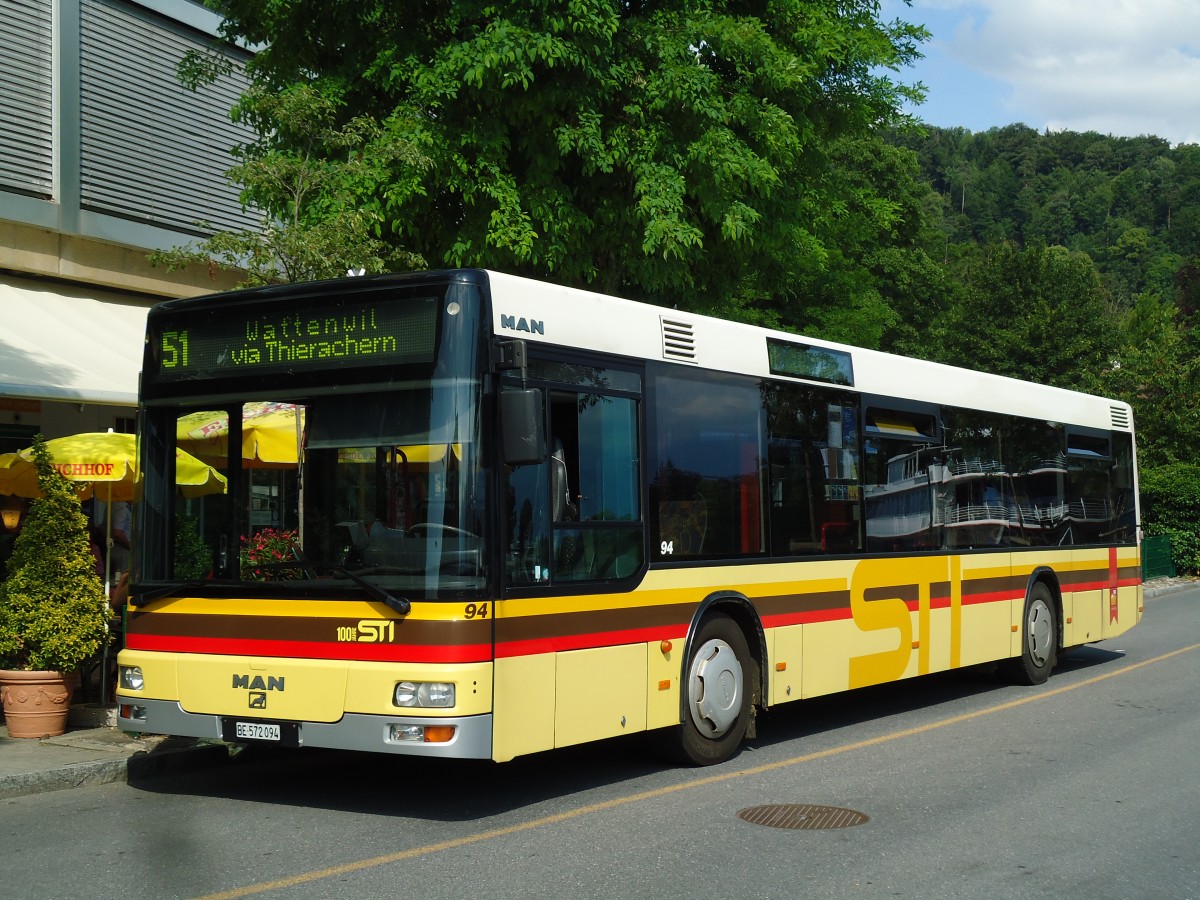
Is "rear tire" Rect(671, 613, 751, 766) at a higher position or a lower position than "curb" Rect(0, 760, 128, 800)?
higher

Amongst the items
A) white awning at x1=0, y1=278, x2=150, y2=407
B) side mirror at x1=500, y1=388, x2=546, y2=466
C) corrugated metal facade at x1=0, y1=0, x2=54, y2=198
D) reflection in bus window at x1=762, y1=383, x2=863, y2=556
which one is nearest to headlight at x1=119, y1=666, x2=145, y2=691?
side mirror at x1=500, y1=388, x2=546, y2=466

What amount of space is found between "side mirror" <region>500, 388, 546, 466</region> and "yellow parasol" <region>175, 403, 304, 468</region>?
1.38 metres

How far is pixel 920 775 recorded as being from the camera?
9359mm

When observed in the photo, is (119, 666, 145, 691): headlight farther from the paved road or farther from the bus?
the paved road

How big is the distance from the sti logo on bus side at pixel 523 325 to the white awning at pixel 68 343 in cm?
728

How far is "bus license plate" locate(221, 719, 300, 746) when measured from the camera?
7.87 meters

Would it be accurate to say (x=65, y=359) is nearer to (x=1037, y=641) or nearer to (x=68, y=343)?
(x=68, y=343)

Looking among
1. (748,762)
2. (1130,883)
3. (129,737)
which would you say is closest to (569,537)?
(748,762)

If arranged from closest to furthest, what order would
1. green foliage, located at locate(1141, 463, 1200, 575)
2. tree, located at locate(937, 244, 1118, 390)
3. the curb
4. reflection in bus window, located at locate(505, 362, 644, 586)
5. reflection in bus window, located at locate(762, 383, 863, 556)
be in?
reflection in bus window, located at locate(505, 362, 644, 586) < the curb < reflection in bus window, located at locate(762, 383, 863, 556) < green foliage, located at locate(1141, 463, 1200, 575) < tree, located at locate(937, 244, 1118, 390)

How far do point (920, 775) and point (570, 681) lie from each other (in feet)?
8.85

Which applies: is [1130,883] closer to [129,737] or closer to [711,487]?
[711,487]

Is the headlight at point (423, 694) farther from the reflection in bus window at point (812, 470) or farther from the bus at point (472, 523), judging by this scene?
the reflection in bus window at point (812, 470)

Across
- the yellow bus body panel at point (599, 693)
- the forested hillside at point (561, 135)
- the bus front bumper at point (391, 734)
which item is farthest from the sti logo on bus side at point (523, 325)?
the forested hillside at point (561, 135)

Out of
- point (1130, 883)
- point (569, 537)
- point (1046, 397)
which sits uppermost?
point (1046, 397)
